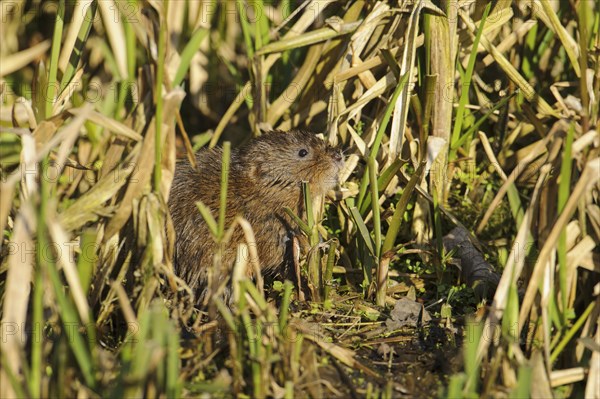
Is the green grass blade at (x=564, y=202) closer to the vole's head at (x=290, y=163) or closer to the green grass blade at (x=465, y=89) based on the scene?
the green grass blade at (x=465, y=89)

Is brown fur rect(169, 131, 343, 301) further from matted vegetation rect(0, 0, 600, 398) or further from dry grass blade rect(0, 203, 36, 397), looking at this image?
dry grass blade rect(0, 203, 36, 397)

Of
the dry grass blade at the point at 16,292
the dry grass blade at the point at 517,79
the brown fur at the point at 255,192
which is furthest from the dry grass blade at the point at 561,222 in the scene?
the dry grass blade at the point at 16,292

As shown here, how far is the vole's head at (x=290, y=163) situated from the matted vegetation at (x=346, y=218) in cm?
12

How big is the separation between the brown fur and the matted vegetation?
0.46ft

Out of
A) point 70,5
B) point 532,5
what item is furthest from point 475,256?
point 70,5

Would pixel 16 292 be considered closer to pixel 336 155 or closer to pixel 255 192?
pixel 255 192

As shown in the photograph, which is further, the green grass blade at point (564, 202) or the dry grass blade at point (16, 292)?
the green grass blade at point (564, 202)

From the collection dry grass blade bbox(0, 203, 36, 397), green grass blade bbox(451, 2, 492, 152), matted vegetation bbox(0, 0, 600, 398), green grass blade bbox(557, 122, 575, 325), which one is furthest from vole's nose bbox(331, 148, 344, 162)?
dry grass blade bbox(0, 203, 36, 397)

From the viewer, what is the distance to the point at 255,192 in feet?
13.3

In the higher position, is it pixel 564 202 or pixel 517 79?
pixel 517 79

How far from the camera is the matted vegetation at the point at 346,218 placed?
104 inches

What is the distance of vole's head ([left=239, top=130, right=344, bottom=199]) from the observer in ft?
13.3

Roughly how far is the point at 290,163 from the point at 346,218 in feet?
1.32

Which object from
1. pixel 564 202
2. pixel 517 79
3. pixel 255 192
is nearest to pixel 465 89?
pixel 517 79
